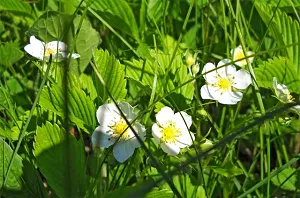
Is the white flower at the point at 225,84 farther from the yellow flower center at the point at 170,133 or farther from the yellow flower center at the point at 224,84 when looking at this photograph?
the yellow flower center at the point at 170,133

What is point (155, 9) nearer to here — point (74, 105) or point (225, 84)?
point (225, 84)

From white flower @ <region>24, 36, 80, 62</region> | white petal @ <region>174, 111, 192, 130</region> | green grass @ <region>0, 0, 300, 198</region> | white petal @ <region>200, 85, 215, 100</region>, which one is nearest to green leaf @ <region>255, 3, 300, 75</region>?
green grass @ <region>0, 0, 300, 198</region>

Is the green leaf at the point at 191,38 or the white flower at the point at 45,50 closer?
the white flower at the point at 45,50

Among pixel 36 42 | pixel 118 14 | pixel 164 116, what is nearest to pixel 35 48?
pixel 36 42

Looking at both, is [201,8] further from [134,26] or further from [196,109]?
[196,109]

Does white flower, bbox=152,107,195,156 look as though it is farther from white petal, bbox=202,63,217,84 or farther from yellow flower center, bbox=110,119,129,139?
white petal, bbox=202,63,217,84

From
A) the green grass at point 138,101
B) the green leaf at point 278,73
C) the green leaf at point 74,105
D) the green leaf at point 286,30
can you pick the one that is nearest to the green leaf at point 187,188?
the green grass at point 138,101
